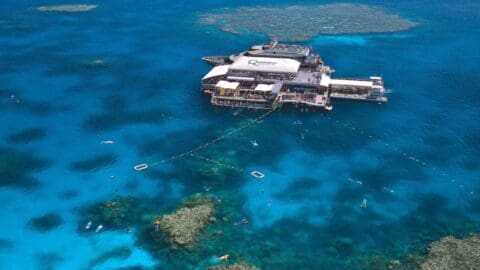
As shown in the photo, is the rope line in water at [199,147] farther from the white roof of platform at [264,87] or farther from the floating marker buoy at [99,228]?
the floating marker buoy at [99,228]

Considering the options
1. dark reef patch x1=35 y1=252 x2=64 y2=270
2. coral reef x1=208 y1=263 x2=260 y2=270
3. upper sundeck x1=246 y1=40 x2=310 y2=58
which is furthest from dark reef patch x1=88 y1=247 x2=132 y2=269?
upper sundeck x1=246 y1=40 x2=310 y2=58

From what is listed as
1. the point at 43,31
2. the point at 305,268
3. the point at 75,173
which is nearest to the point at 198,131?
the point at 75,173

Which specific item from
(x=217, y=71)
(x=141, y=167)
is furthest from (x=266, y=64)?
(x=141, y=167)

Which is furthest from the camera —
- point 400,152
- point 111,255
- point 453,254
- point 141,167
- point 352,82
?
point 352,82

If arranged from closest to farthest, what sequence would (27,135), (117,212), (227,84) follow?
(117,212) → (27,135) → (227,84)

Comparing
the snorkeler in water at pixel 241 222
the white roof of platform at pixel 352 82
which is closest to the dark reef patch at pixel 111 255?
the snorkeler in water at pixel 241 222

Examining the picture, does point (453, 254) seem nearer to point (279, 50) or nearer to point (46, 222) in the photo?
point (46, 222)
